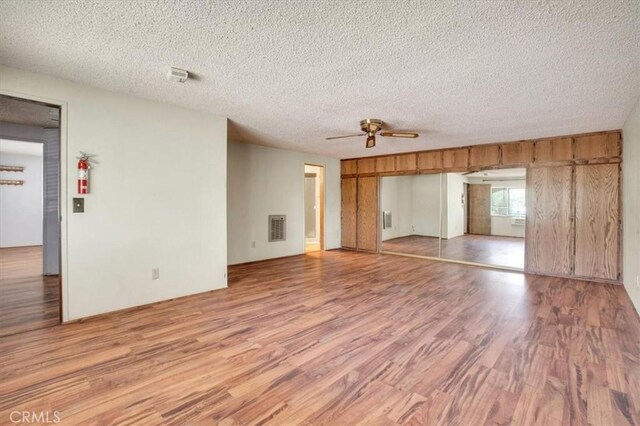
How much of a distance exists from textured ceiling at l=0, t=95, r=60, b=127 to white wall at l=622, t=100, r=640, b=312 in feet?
22.0

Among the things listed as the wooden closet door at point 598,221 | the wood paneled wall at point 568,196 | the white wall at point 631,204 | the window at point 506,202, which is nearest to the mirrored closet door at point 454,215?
the window at point 506,202

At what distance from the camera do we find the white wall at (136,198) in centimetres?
290

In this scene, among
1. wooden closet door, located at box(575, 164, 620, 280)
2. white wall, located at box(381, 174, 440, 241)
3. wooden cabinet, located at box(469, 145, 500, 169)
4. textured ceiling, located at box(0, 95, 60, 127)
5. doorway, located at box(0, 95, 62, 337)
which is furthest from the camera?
white wall, located at box(381, 174, 440, 241)

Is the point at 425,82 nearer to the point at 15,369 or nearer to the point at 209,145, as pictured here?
the point at 209,145

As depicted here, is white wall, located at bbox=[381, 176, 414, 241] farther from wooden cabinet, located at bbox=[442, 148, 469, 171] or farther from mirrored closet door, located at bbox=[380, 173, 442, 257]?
wooden cabinet, located at bbox=[442, 148, 469, 171]

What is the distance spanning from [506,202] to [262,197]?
5987mm

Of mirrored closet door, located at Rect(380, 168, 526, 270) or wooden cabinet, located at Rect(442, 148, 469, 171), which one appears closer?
wooden cabinet, located at Rect(442, 148, 469, 171)

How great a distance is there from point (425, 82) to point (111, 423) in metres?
3.40

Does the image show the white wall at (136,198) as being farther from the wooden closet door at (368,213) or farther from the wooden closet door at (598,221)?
the wooden closet door at (598,221)

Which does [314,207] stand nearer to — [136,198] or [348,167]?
[348,167]

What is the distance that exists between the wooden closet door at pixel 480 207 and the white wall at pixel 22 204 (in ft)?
36.1

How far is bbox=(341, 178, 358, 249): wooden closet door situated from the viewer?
748 cm

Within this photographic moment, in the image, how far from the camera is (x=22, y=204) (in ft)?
24.9

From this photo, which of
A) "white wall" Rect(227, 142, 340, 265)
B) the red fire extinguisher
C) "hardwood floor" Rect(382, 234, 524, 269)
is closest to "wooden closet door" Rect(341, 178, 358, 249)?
"white wall" Rect(227, 142, 340, 265)
